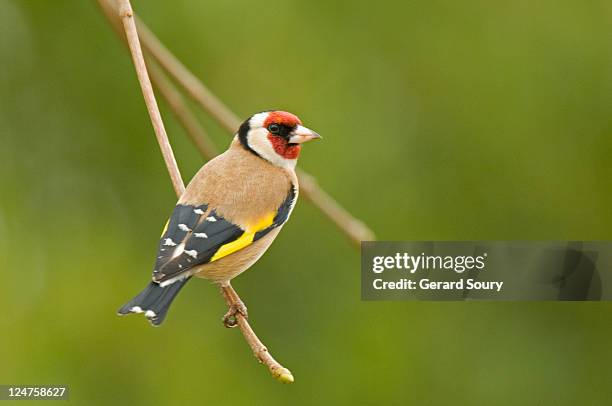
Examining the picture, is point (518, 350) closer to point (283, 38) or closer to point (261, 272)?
point (261, 272)

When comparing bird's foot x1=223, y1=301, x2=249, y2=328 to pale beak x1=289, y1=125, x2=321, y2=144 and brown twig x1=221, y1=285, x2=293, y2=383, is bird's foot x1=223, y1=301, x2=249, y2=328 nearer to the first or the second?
brown twig x1=221, y1=285, x2=293, y2=383

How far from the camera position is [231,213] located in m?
3.68

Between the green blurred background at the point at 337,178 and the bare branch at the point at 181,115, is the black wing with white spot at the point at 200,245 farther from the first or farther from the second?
the green blurred background at the point at 337,178

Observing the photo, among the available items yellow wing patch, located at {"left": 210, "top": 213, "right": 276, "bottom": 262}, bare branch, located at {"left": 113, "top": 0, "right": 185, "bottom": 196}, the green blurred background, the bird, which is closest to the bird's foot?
the bird

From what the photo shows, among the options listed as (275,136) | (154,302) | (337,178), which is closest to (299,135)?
(275,136)

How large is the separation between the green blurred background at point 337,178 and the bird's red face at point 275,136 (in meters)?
2.06

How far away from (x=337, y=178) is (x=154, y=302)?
3.54 metres

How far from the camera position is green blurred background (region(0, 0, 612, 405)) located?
6.00 metres

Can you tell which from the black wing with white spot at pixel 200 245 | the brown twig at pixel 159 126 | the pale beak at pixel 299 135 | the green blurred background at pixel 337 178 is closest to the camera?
the brown twig at pixel 159 126

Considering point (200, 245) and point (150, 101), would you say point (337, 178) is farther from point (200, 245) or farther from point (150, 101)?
point (150, 101)

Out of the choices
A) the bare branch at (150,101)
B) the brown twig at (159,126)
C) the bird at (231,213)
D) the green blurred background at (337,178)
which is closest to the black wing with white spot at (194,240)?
the bird at (231,213)

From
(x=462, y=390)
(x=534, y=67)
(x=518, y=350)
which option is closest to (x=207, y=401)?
(x=462, y=390)

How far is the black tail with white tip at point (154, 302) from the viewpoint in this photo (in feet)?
9.78

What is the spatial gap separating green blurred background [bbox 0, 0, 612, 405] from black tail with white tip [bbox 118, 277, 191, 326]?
8.36 ft
